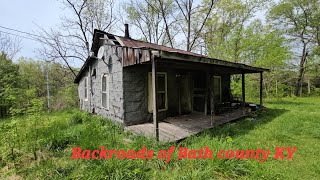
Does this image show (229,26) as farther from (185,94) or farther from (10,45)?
(10,45)

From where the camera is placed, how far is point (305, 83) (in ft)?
81.4

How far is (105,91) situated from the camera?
26.3 ft

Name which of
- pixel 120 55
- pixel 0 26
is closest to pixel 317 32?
pixel 120 55

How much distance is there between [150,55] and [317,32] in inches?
986

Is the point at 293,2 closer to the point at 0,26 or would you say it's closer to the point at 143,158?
the point at 143,158

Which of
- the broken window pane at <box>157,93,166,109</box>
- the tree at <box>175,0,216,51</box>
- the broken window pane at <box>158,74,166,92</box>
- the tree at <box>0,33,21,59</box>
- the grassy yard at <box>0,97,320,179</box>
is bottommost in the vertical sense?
the grassy yard at <box>0,97,320,179</box>

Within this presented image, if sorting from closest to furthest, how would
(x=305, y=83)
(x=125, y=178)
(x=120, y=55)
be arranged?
1. (x=125, y=178)
2. (x=120, y=55)
3. (x=305, y=83)

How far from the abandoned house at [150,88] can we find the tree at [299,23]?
19.0 m

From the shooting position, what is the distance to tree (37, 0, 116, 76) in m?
17.4

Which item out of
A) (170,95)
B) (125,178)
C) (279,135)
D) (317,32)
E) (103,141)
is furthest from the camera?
(317,32)

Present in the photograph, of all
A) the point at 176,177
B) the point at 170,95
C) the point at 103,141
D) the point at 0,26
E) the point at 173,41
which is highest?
the point at 173,41

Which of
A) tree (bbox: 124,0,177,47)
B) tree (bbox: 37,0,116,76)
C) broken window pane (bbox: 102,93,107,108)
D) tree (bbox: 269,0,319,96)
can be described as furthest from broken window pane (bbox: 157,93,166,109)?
tree (bbox: 269,0,319,96)

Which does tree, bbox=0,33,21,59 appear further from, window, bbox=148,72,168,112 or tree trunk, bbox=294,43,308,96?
tree trunk, bbox=294,43,308,96

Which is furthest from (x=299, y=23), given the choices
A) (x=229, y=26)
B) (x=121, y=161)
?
(x=121, y=161)
